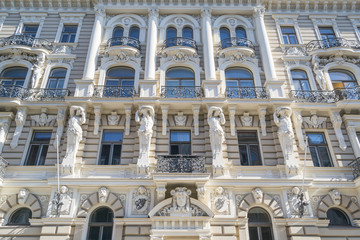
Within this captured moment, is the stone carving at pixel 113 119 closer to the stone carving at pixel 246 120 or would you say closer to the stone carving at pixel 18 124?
the stone carving at pixel 18 124

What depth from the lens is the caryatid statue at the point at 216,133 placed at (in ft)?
45.4

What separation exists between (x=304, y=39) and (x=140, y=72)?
11581 mm

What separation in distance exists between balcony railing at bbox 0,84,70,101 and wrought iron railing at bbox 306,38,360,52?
15933 mm

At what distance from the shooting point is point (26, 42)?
18562mm

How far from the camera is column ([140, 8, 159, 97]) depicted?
15.8 metres

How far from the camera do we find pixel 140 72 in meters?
17.4

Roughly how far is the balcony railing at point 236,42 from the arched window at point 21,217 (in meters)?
14.7

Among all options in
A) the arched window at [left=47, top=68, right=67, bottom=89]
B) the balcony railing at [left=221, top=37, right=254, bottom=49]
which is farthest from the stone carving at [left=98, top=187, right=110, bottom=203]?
the balcony railing at [left=221, top=37, right=254, bottom=49]

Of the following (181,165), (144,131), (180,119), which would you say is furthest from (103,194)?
(180,119)

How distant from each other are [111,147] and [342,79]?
14.8 m

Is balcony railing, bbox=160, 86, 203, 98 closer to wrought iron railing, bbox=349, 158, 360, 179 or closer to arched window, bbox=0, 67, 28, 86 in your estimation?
wrought iron railing, bbox=349, 158, 360, 179

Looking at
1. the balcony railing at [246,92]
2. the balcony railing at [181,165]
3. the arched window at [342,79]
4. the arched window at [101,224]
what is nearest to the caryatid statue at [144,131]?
the balcony railing at [181,165]

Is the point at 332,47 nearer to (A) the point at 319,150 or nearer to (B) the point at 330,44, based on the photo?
(B) the point at 330,44

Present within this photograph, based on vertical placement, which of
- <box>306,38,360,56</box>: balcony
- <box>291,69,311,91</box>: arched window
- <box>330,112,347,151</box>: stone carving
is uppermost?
<box>306,38,360,56</box>: balcony
